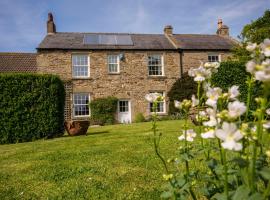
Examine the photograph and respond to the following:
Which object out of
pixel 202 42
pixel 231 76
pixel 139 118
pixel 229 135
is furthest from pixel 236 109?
pixel 202 42

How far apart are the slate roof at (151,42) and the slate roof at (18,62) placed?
12.2 feet

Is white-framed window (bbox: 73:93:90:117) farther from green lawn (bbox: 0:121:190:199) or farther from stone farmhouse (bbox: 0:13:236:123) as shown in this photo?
green lawn (bbox: 0:121:190:199)

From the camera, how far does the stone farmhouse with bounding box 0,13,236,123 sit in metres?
21.9

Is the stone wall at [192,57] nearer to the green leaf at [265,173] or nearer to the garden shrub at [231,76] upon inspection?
the garden shrub at [231,76]

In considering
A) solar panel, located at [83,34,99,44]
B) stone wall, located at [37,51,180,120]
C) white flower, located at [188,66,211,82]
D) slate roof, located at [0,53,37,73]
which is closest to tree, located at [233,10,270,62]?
stone wall, located at [37,51,180,120]

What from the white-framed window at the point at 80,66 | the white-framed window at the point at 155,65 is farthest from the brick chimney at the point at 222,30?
the white-framed window at the point at 80,66

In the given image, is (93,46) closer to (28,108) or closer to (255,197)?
(28,108)

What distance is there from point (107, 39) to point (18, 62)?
8.37 m

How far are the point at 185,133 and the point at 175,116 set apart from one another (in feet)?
64.7

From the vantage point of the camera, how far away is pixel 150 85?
2309cm

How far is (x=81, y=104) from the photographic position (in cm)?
2205

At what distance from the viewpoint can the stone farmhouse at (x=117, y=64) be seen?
71.8 ft

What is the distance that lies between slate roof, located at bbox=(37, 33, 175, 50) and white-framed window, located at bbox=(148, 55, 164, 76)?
77 cm

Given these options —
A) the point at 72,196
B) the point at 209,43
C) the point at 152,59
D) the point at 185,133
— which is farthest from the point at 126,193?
the point at 209,43
